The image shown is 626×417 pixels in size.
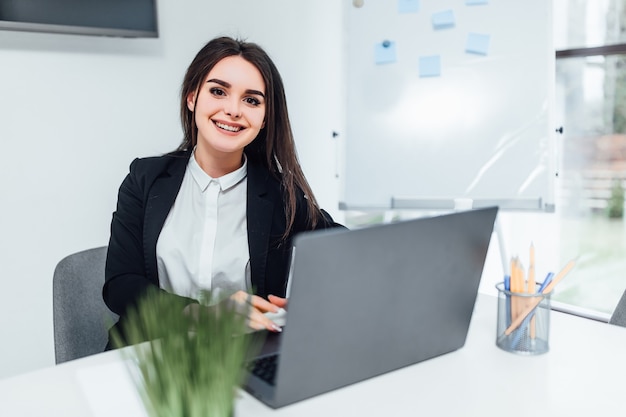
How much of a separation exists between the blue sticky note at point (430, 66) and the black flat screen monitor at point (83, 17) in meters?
0.99

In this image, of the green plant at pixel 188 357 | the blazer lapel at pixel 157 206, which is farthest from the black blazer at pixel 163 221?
the green plant at pixel 188 357

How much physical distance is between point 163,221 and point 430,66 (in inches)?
54.1

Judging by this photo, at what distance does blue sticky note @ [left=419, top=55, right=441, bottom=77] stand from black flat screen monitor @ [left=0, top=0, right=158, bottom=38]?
994mm

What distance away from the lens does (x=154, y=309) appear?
513 mm

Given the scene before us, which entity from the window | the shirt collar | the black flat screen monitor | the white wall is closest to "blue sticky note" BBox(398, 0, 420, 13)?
the white wall

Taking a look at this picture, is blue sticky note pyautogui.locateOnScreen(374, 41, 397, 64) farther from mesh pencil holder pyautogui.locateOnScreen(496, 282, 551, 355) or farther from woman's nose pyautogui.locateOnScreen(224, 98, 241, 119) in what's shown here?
mesh pencil holder pyautogui.locateOnScreen(496, 282, 551, 355)

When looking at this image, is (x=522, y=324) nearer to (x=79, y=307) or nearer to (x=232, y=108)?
(x=232, y=108)

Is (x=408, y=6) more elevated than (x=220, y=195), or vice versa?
(x=408, y=6)

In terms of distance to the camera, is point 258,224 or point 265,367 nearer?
point 265,367

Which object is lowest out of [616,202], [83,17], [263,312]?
[616,202]

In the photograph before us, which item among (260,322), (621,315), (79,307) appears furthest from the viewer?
(79,307)

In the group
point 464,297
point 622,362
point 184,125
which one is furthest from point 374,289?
point 184,125

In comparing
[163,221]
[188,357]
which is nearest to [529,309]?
[188,357]

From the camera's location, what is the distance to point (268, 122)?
1.44 meters
